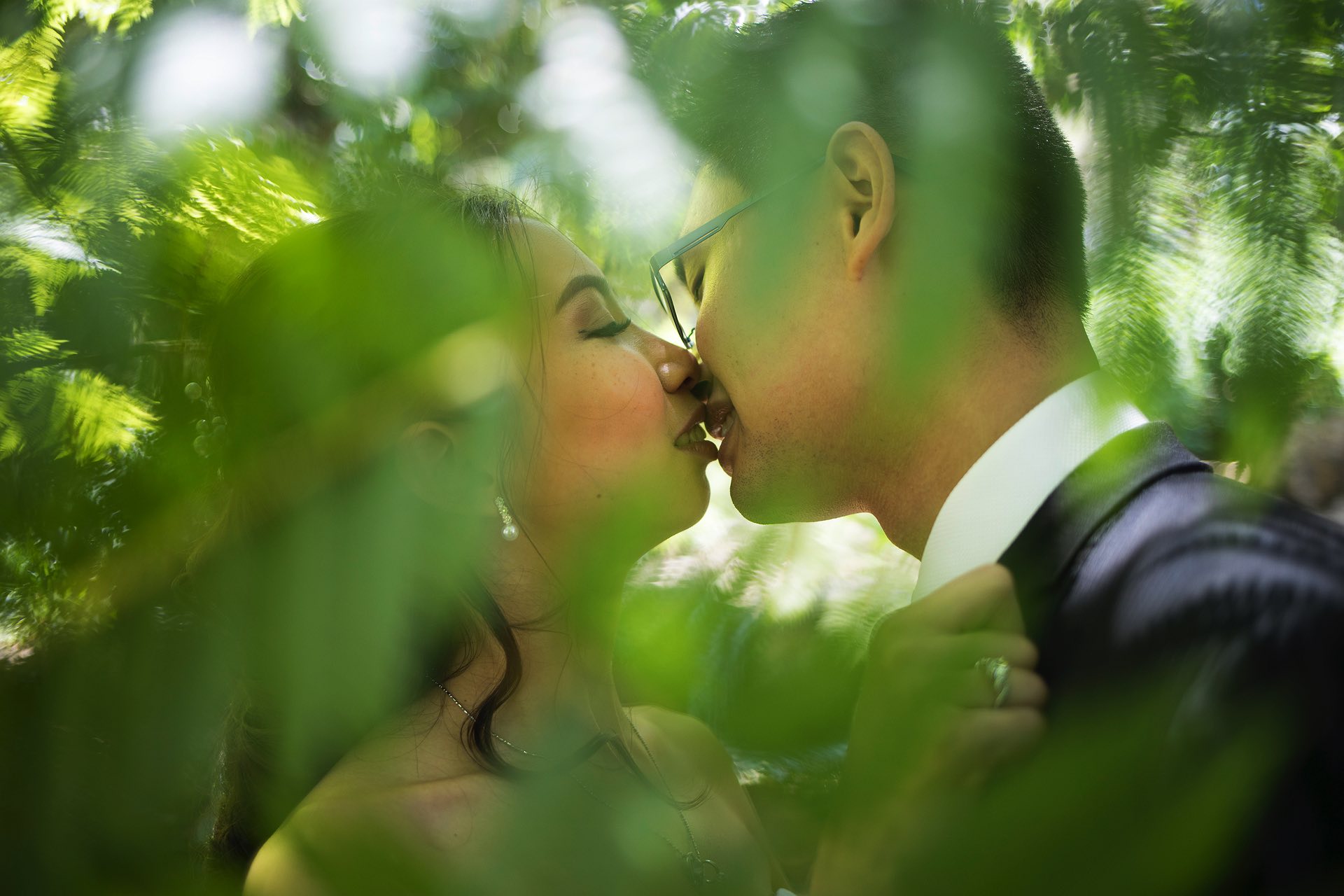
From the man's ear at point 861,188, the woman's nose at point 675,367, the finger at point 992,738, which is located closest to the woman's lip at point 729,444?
the woman's nose at point 675,367

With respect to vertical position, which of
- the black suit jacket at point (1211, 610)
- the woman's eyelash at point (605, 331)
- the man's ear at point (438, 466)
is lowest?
the man's ear at point (438, 466)

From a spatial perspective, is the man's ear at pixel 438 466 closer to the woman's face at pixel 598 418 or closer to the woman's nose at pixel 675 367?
the woman's face at pixel 598 418

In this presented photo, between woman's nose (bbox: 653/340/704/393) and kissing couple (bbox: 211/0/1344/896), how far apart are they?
1cm

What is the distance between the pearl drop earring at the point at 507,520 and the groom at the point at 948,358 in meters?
0.56

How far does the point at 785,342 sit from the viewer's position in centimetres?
205

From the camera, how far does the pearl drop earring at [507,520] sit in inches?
90.4

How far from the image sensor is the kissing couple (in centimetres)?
134

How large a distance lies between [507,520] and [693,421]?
1.73ft

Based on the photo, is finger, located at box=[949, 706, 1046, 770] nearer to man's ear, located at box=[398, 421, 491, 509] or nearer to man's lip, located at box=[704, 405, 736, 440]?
man's lip, located at box=[704, 405, 736, 440]

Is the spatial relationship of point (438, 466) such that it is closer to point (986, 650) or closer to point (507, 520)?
point (507, 520)

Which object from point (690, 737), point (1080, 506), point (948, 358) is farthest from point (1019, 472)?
point (690, 737)

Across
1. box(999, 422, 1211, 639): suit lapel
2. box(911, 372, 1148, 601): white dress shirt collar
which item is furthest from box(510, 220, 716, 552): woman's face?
box(999, 422, 1211, 639): suit lapel

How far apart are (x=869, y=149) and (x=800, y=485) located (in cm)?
74

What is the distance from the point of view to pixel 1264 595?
3.83 feet
